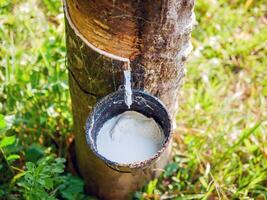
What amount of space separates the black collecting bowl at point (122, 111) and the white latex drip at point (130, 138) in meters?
0.03

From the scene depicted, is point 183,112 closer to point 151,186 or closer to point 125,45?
point 151,186

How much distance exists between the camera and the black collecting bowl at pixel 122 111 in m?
1.71

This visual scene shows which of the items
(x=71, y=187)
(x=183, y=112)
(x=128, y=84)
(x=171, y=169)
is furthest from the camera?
(x=183, y=112)

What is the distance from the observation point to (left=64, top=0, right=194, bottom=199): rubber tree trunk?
156cm

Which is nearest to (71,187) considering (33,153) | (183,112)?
(33,153)

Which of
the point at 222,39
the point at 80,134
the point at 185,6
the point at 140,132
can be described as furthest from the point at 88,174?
the point at 222,39

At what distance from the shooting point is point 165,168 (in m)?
2.55

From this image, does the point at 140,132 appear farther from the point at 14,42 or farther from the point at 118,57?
the point at 14,42

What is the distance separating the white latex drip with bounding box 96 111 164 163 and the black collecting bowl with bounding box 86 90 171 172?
0.03m

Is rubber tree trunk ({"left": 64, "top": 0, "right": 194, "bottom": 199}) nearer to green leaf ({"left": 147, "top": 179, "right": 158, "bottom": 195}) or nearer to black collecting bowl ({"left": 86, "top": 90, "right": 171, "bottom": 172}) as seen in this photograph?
black collecting bowl ({"left": 86, "top": 90, "right": 171, "bottom": 172})

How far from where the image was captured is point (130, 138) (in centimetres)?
196

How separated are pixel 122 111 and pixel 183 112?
0.89m

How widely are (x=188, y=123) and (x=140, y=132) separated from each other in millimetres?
813

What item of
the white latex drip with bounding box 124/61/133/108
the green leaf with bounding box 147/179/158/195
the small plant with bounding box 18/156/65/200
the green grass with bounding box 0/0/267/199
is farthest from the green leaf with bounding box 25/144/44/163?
the white latex drip with bounding box 124/61/133/108
